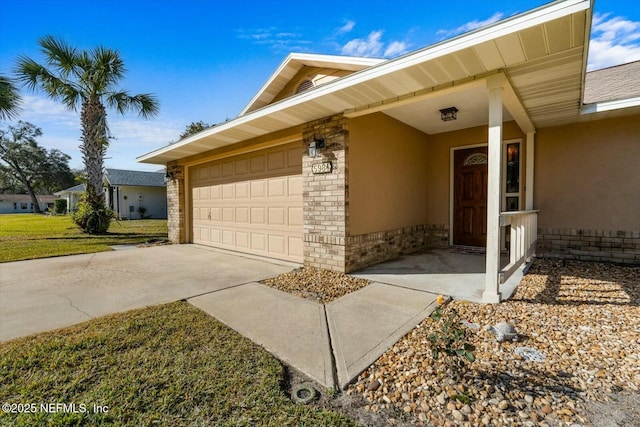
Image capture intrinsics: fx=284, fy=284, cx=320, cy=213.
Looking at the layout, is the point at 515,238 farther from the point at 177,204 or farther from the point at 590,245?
the point at 177,204

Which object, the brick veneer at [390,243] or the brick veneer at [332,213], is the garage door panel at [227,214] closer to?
the brick veneer at [332,213]

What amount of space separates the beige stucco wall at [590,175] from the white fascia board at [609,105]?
0.77 metres

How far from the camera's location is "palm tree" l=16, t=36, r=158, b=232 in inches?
380

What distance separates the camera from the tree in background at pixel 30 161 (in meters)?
33.0

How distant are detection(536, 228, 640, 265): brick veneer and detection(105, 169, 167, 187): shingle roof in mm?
22480

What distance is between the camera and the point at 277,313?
316 centimetres

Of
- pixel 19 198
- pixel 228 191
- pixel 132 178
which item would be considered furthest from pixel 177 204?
pixel 19 198

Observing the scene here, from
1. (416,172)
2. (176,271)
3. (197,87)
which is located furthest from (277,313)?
(197,87)

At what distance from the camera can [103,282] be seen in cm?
450

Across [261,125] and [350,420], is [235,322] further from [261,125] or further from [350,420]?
[261,125]

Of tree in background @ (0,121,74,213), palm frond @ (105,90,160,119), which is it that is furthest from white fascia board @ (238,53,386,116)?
tree in background @ (0,121,74,213)

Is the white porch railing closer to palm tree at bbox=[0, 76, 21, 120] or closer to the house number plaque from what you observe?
the house number plaque

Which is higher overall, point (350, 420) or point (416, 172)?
point (416, 172)

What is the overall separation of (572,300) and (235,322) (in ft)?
12.8
